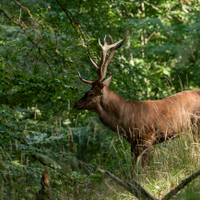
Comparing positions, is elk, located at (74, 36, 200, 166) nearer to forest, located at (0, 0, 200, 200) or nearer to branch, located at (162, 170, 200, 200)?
forest, located at (0, 0, 200, 200)

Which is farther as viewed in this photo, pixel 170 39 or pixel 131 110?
pixel 170 39

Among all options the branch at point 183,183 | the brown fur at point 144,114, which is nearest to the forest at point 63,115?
the brown fur at point 144,114

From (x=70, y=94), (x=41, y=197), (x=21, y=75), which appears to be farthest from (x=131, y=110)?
(x=41, y=197)

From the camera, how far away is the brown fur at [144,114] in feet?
15.2

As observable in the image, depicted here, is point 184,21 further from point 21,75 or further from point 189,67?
point 21,75

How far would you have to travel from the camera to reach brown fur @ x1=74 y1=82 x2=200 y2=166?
4.62 m

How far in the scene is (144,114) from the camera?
4.89 meters

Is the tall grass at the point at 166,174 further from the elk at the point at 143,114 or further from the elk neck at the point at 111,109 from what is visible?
the elk neck at the point at 111,109

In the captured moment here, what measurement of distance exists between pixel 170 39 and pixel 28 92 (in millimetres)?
9198

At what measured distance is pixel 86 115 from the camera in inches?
248

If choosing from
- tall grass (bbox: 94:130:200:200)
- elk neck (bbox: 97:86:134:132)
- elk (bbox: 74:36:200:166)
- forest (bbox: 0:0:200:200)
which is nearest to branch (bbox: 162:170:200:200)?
forest (bbox: 0:0:200:200)

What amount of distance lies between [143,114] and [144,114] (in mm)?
17

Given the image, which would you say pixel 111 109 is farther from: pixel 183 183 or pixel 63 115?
pixel 183 183

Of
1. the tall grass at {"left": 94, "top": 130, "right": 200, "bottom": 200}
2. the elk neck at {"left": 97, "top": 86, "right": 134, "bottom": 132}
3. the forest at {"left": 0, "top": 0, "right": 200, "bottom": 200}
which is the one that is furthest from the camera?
the elk neck at {"left": 97, "top": 86, "right": 134, "bottom": 132}
